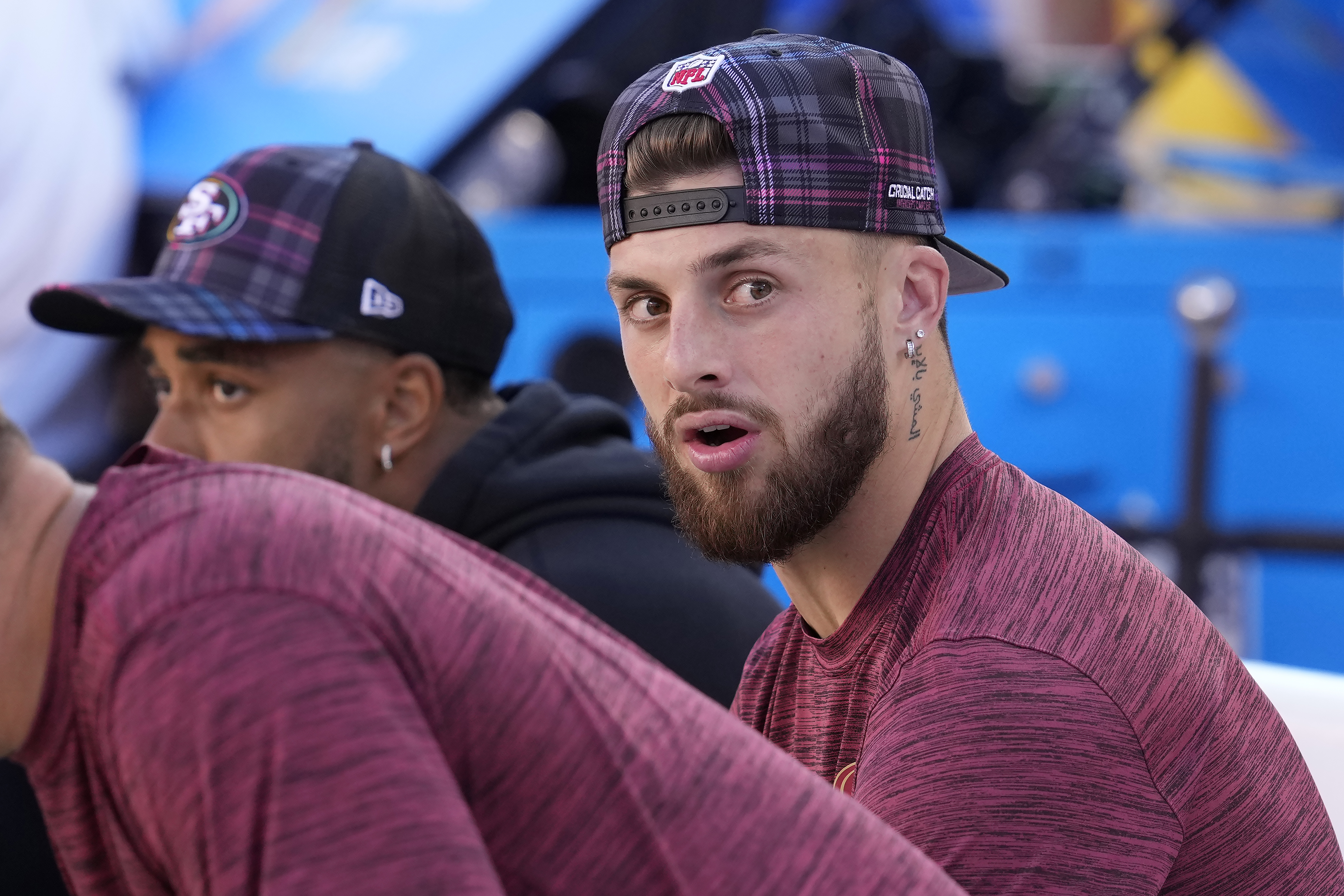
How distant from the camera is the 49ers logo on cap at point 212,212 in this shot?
191 cm

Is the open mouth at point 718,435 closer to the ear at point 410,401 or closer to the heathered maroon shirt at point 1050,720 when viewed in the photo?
the heathered maroon shirt at point 1050,720

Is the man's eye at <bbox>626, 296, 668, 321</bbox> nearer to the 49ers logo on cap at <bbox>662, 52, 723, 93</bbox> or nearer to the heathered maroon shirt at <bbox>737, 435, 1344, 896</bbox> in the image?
the 49ers logo on cap at <bbox>662, 52, 723, 93</bbox>

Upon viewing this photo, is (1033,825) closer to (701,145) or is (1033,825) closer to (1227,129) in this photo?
(701,145)

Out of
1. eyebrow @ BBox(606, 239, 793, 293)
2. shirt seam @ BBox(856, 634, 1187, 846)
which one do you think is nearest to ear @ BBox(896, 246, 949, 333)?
eyebrow @ BBox(606, 239, 793, 293)

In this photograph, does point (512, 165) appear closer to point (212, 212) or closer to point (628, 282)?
point (212, 212)

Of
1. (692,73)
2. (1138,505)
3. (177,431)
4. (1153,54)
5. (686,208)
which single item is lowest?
(177,431)

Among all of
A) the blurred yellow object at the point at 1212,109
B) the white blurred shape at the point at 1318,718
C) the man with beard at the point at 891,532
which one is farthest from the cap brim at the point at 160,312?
the blurred yellow object at the point at 1212,109

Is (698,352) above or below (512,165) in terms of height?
below

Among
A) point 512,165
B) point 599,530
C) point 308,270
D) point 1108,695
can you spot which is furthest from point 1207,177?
point 1108,695

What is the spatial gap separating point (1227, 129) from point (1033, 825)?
414 cm

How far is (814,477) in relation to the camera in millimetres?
1178

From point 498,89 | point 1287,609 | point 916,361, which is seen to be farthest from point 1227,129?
point 916,361

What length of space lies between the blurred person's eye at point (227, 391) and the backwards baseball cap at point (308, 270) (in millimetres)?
88

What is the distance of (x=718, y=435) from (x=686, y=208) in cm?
20
